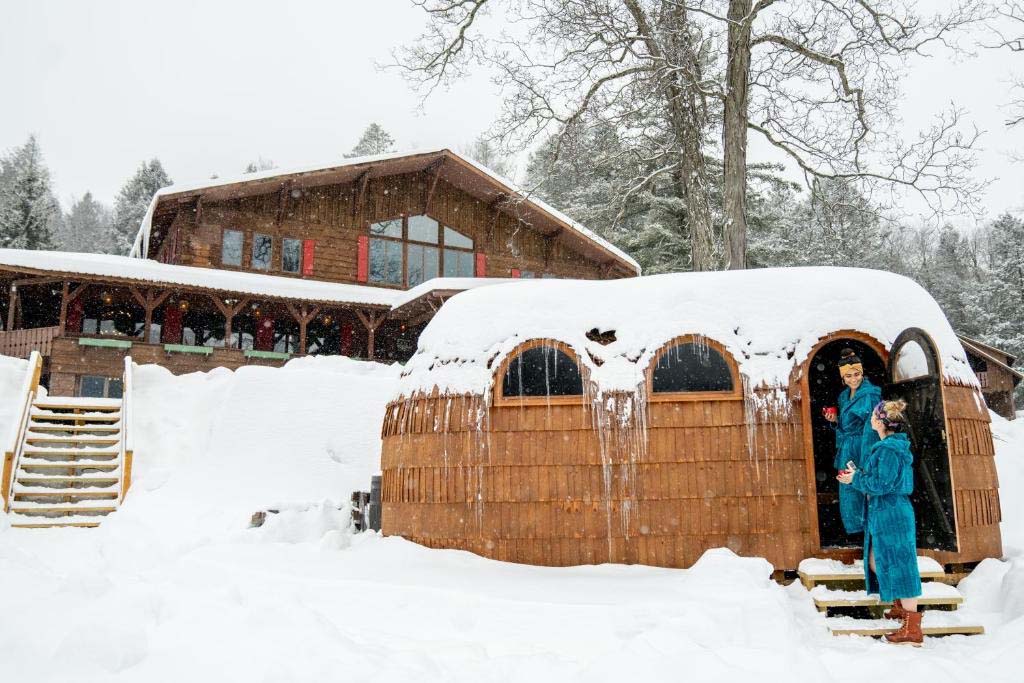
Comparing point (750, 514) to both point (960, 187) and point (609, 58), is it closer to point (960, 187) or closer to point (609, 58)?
point (960, 187)

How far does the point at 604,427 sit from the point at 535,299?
143 centimetres

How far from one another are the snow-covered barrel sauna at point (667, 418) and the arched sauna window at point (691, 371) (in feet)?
0.04

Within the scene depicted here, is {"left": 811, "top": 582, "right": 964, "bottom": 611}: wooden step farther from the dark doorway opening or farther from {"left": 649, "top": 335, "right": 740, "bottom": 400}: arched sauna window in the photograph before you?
{"left": 649, "top": 335, "right": 740, "bottom": 400}: arched sauna window

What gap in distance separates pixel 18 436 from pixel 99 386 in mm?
6303

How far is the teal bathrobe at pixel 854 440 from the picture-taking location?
5480mm

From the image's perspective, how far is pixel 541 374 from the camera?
6.63m

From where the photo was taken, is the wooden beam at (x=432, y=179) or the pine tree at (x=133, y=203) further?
the pine tree at (x=133, y=203)

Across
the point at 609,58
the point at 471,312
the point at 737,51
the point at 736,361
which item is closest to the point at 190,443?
the point at 471,312

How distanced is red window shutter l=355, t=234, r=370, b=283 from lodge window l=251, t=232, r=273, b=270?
2.49 meters

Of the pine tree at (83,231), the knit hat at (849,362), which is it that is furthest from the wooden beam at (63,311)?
the pine tree at (83,231)

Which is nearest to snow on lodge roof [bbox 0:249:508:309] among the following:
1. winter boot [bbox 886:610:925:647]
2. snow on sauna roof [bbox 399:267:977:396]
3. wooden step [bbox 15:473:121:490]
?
wooden step [bbox 15:473:121:490]

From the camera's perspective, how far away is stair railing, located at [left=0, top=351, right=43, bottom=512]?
9.85 m

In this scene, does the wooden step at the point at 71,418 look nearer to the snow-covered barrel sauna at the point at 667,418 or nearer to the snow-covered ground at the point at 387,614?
the snow-covered ground at the point at 387,614

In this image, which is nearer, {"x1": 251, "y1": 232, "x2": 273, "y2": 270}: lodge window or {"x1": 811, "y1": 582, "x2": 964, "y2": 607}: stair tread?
{"x1": 811, "y1": 582, "x2": 964, "y2": 607}: stair tread
